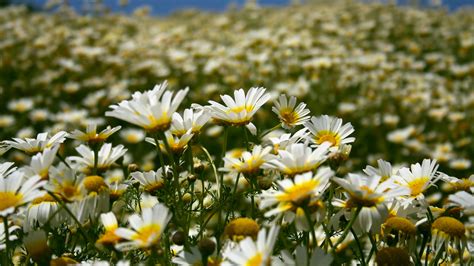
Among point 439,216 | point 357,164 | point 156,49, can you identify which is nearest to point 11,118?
point 156,49

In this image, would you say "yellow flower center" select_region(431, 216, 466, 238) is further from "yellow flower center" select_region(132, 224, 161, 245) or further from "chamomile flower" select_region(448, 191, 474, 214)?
"yellow flower center" select_region(132, 224, 161, 245)

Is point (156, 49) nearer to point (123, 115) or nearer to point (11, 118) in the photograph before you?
point (11, 118)

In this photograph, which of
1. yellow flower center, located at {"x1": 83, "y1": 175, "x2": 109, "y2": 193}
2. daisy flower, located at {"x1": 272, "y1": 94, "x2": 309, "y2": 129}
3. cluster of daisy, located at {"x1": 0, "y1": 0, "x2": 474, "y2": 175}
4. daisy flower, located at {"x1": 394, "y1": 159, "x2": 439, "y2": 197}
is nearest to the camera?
yellow flower center, located at {"x1": 83, "y1": 175, "x2": 109, "y2": 193}

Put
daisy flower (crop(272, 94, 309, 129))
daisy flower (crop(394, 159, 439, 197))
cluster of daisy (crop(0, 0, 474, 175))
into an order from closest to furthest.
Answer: daisy flower (crop(394, 159, 439, 197)), daisy flower (crop(272, 94, 309, 129)), cluster of daisy (crop(0, 0, 474, 175))

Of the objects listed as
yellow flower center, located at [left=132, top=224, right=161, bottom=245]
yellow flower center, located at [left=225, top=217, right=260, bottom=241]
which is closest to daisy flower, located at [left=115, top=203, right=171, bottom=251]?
yellow flower center, located at [left=132, top=224, right=161, bottom=245]

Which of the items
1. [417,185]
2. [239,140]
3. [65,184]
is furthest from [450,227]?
[239,140]

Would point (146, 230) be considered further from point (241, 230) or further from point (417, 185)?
point (417, 185)
